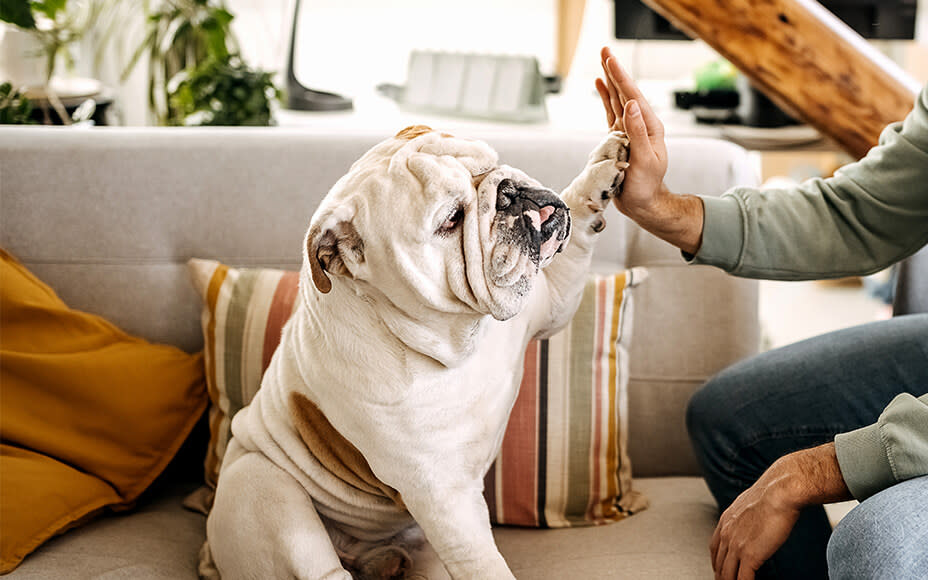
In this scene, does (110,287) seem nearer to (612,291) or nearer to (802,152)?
(612,291)

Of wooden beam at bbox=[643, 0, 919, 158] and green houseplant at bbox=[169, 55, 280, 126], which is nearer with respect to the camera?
wooden beam at bbox=[643, 0, 919, 158]

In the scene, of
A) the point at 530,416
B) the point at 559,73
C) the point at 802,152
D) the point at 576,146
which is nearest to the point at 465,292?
the point at 530,416

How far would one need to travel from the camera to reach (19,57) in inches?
97.2

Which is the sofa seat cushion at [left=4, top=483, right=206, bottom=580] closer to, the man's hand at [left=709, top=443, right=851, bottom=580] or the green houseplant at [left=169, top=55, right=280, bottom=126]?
the man's hand at [left=709, top=443, right=851, bottom=580]

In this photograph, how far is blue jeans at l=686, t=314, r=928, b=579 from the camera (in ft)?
4.43

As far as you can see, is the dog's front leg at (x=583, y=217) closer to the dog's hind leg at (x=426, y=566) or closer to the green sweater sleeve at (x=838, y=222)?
the green sweater sleeve at (x=838, y=222)

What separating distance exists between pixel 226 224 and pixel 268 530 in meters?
0.67

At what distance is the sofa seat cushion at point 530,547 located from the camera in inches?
50.8

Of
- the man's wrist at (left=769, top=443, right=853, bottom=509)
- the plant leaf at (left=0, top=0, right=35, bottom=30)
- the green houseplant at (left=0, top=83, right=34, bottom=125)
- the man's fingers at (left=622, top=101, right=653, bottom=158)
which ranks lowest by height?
the man's wrist at (left=769, top=443, right=853, bottom=509)

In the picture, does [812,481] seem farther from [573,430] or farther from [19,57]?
[19,57]

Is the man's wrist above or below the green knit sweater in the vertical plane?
below

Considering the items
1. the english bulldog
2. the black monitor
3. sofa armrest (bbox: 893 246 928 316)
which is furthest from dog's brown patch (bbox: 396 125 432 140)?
the black monitor

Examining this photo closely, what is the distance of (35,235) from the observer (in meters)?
1.61

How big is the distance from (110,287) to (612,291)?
916 millimetres
